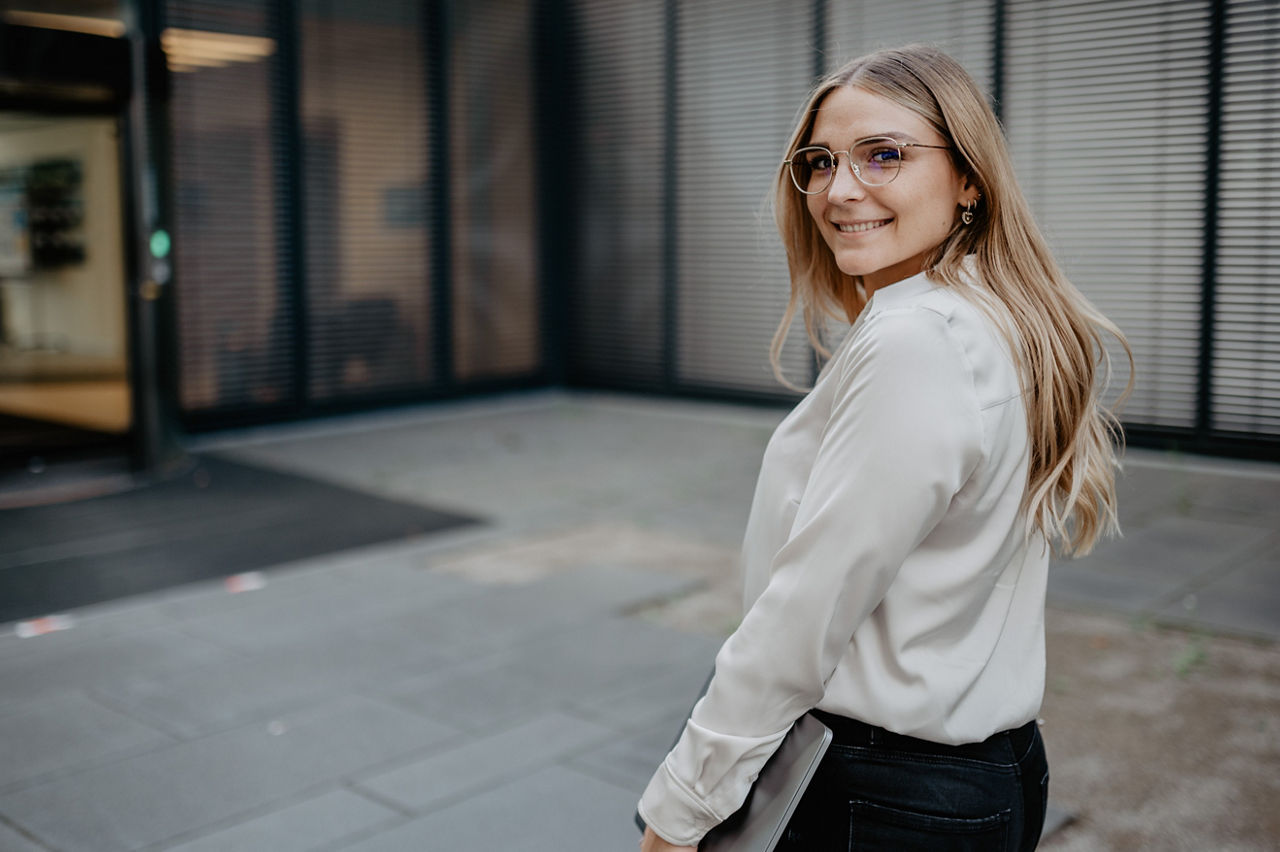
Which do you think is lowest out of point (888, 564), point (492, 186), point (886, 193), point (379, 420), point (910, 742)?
point (379, 420)

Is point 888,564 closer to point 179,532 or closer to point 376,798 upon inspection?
point 376,798

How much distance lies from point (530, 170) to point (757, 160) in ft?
8.09

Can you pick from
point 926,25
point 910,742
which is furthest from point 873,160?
point 926,25

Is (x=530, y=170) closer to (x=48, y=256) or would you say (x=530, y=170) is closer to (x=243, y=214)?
(x=243, y=214)

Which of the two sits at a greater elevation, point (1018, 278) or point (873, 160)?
point (873, 160)

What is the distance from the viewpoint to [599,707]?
421cm

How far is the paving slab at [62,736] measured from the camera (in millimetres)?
3748

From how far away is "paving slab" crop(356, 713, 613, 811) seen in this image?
139 inches

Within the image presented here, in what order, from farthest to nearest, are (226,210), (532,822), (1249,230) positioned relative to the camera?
1. (226,210)
2. (1249,230)
3. (532,822)

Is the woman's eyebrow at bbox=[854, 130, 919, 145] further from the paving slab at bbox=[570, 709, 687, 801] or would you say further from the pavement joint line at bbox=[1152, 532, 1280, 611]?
the pavement joint line at bbox=[1152, 532, 1280, 611]

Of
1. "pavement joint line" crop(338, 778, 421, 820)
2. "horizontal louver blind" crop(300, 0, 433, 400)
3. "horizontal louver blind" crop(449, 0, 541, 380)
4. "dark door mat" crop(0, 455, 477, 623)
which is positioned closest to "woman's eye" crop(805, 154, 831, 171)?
"pavement joint line" crop(338, 778, 421, 820)

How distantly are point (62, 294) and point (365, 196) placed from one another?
9.49 ft

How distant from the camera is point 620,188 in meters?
11.5

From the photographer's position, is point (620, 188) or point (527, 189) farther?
point (527, 189)
